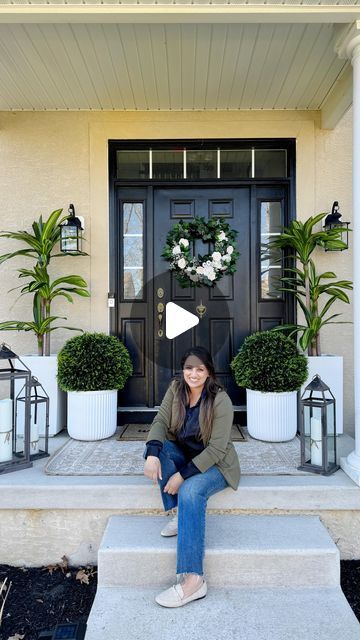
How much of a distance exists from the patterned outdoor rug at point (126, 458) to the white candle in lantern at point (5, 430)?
0.83 feet

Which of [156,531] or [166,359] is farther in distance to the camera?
[166,359]

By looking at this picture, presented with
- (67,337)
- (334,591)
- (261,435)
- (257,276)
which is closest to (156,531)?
(334,591)

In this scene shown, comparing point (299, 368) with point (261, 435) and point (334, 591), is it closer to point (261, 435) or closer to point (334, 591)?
point (261, 435)

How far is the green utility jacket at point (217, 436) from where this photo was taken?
1.93 meters

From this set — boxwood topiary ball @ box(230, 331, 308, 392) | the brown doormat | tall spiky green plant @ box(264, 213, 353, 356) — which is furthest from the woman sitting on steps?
tall spiky green plant @ box(264, 213, 353, 356)

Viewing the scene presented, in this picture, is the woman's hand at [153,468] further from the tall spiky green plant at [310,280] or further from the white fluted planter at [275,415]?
the tall spiky green plant at [310,280]

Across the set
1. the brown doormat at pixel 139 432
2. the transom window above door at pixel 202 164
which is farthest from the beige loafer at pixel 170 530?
the transom window above door at pixel 202 164

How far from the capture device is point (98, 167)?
349 centimetres

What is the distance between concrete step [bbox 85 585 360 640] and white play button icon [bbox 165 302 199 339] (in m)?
2.06

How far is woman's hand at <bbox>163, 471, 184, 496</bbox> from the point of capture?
188 centimetres

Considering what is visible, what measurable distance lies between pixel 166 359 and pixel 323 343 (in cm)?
134

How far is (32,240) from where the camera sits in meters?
3.20

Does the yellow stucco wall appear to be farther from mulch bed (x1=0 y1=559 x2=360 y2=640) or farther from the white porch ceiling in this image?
mulch bed (x1=0 y1=559 x2=360 y2=640)

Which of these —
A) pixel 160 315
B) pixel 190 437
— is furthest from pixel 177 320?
pixel 190 437
